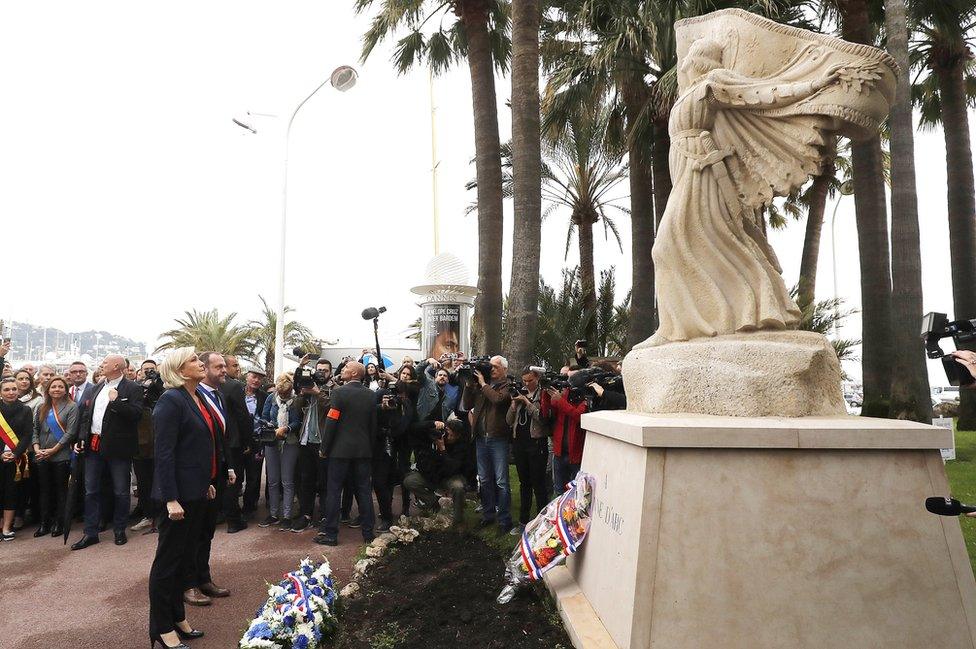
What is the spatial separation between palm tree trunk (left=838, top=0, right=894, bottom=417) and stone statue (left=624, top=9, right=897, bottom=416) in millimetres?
7562

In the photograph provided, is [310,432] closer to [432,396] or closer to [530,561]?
[432,396]

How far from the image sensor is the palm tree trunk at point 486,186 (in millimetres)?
10852

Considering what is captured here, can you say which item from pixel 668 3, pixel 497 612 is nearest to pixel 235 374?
pixel 497 612

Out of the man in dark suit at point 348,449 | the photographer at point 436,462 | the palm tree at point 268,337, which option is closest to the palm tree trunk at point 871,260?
the photographer at point 436,462

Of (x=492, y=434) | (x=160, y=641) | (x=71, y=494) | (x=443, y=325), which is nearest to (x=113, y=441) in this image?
(x=71, y=494)

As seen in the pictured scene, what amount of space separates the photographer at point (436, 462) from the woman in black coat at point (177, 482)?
3.20m

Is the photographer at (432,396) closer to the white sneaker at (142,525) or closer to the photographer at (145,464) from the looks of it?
the photographer at (145,464)

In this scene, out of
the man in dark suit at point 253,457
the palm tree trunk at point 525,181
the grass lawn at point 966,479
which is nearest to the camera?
the grass lawn at point 966,479

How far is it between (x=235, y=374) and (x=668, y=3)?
30.1 ft

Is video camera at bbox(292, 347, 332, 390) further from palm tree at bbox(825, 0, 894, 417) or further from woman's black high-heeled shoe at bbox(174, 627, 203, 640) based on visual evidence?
palm tree at bbox(825, 0, 894, 417)

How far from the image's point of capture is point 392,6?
41.1 ft

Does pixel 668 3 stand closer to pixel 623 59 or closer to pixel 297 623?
pixel 623 59

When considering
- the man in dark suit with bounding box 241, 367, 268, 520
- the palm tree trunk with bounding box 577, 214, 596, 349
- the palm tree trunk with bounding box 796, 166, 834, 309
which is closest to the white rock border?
the man in dark suit with bounding box 241, 367, 268, 520

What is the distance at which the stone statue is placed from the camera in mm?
4137
